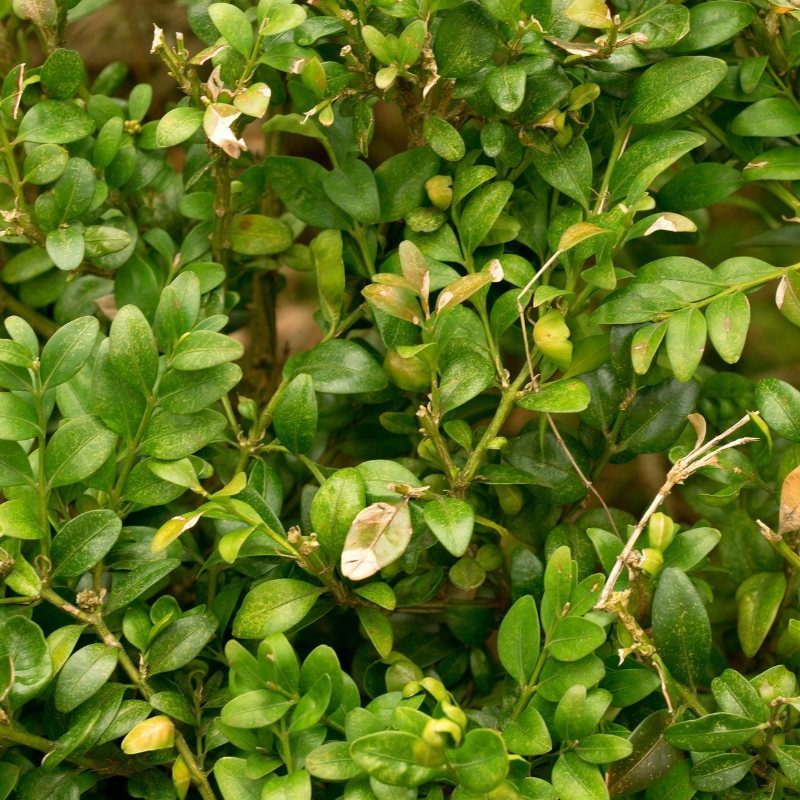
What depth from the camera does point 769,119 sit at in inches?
28.7

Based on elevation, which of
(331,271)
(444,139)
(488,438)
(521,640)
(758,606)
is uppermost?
(444,139)

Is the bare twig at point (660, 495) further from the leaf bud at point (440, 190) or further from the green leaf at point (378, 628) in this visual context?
the leaf bud at point (440, 190)

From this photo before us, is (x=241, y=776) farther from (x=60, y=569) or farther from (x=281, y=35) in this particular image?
(x=281, y=35)

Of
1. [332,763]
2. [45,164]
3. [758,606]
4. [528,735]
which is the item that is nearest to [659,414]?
[758,606]

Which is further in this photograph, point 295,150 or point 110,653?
point 295,150

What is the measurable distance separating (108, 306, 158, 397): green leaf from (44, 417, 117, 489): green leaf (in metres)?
0.06

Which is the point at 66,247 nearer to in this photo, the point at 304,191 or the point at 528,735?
the point at 304,191

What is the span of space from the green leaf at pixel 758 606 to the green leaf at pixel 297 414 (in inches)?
18.0

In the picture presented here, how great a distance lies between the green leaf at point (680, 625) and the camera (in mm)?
627

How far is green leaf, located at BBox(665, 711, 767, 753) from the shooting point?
0.58m

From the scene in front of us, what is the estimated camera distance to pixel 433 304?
29.3 inches

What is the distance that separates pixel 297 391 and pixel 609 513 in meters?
0.33

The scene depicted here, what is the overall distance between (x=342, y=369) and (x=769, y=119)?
0.47 m

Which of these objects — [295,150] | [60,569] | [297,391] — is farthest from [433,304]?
[295,150]
